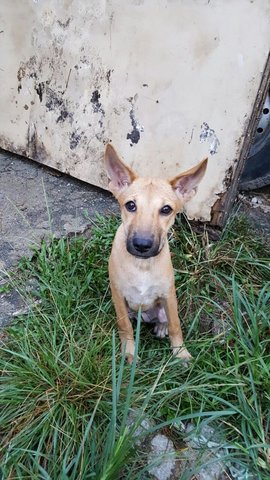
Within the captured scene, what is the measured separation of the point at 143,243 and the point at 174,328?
77cm

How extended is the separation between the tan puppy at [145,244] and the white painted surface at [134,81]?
95 centimetres

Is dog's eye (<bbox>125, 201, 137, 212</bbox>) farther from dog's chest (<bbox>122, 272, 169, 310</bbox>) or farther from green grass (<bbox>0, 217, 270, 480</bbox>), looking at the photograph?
green grass (<bbox>0, 217, 270, 480</bbox>)

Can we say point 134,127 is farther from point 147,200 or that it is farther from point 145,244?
point 145,244

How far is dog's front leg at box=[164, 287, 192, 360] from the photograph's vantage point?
2.82 meters

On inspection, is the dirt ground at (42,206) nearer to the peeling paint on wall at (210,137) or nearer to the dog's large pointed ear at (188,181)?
the peeling paint on wall at (210,137)

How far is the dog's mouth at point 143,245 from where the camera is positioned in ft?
7.75

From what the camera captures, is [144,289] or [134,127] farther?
[134,127]

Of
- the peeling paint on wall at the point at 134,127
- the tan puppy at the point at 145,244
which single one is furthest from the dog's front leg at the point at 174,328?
the peeling paint on wall at the point at 134,127

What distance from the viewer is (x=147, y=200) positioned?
2.47 meters

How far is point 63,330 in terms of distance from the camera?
2877mm

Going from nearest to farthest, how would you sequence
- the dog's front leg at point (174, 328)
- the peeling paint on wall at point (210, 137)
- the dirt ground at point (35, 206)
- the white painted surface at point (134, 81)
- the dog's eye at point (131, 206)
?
the dog's eye at point (131, 206)
the dog's front leg at point (174, 328)
the white painted surface at point (134, 81)
the peeling paint on wall at point (210, 137)
the dirt ground at point (35, 206)

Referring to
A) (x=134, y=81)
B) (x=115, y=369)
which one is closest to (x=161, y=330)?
(x=115, y=369)

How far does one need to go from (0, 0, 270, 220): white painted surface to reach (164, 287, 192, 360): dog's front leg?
41.0 inches

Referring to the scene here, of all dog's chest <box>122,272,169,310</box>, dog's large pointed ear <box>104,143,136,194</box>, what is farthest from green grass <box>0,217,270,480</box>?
dog's large pointed ear <box>104,143,136,194</box>
